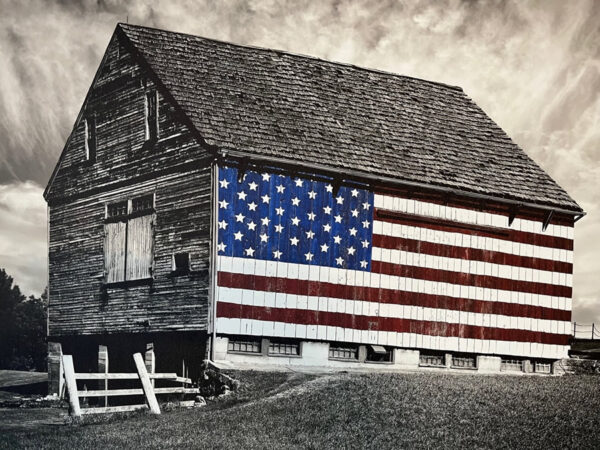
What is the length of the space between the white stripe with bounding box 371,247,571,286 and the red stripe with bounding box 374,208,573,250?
2.58 feet

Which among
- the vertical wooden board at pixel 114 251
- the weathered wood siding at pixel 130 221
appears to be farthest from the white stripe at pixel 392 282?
the vertical wooden board at pixel 114 251

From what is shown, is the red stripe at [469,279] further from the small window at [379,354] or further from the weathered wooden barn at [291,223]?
the small window at [379,354]

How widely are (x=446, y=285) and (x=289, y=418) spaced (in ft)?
34.1

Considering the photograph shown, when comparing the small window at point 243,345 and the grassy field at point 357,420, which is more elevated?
the small window at point 243,345

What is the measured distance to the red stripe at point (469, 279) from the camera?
2773cm

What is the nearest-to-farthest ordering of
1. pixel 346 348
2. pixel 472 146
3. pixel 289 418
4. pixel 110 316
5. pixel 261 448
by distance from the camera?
pixel 261 448 → pixel 289 418 → pixel 346 348 → pixel 110 316 → pixel 472 146

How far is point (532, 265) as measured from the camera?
99.0 ft

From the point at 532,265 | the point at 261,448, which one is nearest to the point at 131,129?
the point at 532,265

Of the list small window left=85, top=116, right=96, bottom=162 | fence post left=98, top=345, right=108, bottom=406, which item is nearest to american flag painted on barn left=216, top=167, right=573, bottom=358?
fence post left=98, top=345, right=108, bottom=406

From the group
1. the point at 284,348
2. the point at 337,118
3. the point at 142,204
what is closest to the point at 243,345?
the point at 284,348

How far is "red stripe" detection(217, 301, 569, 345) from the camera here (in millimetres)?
25453

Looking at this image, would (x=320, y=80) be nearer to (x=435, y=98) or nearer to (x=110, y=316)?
(x=435, y=98)

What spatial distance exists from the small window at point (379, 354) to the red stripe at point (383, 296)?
124cm

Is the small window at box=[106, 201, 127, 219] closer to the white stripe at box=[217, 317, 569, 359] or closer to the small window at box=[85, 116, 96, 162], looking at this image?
the small window at box=[85, 116, 96, 162]
